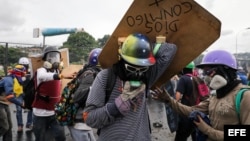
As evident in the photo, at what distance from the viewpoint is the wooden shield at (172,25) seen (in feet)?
7.38

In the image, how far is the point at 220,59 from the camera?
265 centimetres

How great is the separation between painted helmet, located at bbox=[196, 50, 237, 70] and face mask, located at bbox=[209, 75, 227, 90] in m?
0.14

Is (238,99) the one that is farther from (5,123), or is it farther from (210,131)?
(5,123)

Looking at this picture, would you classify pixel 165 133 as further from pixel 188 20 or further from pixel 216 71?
pixel 188 20

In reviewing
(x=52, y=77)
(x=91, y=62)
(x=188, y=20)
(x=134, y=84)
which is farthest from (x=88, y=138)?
(x=188, y=20)

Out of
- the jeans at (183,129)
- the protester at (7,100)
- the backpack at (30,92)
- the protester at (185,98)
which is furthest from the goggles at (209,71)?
the protester at (7,100)

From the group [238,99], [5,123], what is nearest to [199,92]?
[238,99]

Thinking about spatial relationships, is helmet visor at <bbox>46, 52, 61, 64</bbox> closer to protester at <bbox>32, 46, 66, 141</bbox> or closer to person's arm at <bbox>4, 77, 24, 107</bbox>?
protester at <bbox>32, 46, 66, 141</bbox>

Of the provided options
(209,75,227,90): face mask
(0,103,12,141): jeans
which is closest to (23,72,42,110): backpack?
(0,103,12,141): jeans

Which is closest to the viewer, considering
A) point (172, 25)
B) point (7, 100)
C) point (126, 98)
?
point (126, 98)

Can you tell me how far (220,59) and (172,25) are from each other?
625mm

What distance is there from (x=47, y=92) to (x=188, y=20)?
9.91 feet

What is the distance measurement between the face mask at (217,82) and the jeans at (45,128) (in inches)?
110

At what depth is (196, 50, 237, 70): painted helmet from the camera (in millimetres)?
2623
